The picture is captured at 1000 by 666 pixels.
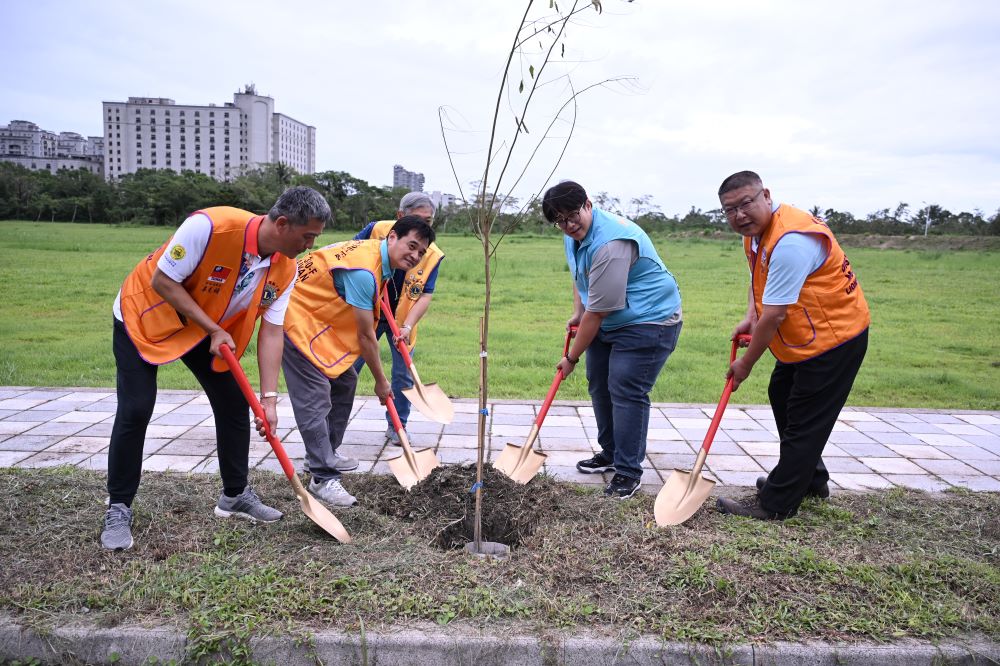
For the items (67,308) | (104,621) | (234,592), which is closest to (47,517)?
(104,621)

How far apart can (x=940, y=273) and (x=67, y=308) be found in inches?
747

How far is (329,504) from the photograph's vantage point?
3.53 m

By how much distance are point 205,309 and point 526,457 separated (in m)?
1.87

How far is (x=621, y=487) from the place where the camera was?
3.76 metres

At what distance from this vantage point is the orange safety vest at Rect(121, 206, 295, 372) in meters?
2.84

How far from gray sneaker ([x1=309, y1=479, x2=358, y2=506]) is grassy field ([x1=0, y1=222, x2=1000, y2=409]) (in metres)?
1.40

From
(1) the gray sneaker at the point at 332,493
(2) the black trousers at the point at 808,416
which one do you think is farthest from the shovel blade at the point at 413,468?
(2) the black trousers at the point at 808,416

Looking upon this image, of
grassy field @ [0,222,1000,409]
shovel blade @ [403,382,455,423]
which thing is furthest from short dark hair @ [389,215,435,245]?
shovel blade @ [403,382,455,423]

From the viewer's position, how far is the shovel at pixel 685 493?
338 cm

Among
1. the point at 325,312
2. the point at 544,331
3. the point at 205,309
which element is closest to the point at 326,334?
the point at 325,312

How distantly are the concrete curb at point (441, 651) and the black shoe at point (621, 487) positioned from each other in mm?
1314

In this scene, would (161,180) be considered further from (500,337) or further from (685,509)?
(685,509)

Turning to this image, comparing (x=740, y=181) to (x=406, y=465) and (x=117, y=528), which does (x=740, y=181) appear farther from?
(x=117, y=528)

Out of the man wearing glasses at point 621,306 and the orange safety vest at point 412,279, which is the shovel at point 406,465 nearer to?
the orange safety vest at point 412,279
